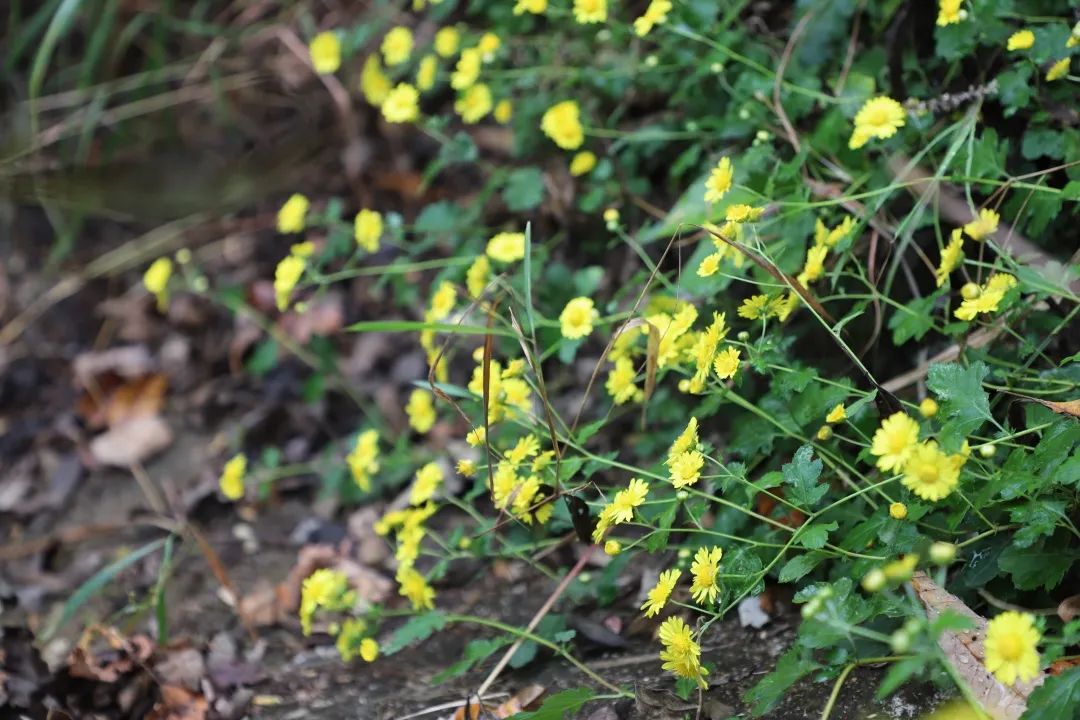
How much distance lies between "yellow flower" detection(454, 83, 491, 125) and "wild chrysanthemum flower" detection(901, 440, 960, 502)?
4.05 ft

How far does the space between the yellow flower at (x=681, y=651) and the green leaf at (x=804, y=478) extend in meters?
0.20

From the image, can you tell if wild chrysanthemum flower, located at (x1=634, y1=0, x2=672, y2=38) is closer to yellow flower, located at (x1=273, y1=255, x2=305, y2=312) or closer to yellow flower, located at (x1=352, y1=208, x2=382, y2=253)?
yellow flower, located at (x1=352, y1=208, x2=382, y2=253)

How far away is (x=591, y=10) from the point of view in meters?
1.69

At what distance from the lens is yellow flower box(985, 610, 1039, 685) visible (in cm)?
88

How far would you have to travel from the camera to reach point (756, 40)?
1.87 meters

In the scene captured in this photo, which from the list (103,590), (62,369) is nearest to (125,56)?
(62,369)

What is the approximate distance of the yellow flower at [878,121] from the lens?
1.40 m

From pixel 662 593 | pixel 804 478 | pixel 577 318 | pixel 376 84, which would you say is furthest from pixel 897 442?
pixel 376 84

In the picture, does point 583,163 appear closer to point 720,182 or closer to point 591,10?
point 591,10

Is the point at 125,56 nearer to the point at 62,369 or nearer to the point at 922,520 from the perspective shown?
the point at 62,369

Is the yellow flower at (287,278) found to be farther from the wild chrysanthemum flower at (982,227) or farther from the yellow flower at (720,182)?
the wild chrysanthemum flower at (982,227)

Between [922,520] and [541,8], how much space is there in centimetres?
103

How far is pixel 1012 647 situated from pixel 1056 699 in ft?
0.38

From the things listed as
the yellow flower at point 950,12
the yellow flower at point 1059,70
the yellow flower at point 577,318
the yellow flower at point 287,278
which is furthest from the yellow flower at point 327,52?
the yellow flower at point 1059,70
